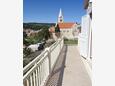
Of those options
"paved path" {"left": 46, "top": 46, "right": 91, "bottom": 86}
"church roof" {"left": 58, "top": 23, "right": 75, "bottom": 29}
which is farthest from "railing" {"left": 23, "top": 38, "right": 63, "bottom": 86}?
"church roof" {"left": 58, "top": 23, "right": 75, "bottom": 29}

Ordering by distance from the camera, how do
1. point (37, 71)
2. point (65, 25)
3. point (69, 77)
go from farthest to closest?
point (65, 25) < point (69, 77) < point (37, 71)

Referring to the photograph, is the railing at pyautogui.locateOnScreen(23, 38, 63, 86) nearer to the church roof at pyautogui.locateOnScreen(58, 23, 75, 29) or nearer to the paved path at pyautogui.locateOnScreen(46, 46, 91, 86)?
the paved path at pyautogui.locateOnScreen(46, 46, 91, 86)

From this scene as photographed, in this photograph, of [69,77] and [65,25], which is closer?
[69,77]

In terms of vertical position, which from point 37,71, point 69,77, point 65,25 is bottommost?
point 69,77

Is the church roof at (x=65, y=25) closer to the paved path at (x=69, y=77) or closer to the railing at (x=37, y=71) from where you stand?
the paved path at (x=69, y=77)

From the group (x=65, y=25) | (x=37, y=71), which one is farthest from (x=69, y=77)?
(x=65, y=25)

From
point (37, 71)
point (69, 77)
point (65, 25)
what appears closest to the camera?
point (37, 71)

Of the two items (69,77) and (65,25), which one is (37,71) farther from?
(65,25)

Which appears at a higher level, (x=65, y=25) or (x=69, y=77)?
(x=65, y=25)
